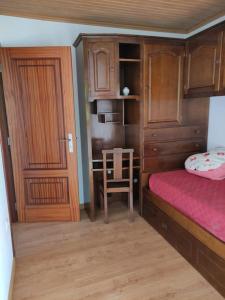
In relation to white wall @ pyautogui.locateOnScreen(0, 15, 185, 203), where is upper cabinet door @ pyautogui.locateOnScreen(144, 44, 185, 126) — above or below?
below

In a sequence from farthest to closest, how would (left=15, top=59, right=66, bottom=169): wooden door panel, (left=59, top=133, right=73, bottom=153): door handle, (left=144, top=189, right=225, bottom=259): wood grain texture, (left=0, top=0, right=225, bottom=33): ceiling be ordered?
(left=59, top=133, right=73, bottom=153): door handle
(left=15, top=59, right=66, bottom=169): wooden door panel
(left=0, top=0, right=225, bottom=33): ceiling
(left=144, top=189, right=225, bottom=259): wood grain texture

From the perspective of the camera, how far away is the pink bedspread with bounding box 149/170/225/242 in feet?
5.82

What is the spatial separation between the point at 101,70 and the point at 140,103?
1.99 feet

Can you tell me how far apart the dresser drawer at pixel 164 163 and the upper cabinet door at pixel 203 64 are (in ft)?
2.69

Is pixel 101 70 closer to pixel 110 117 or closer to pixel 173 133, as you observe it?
pixel 110 117

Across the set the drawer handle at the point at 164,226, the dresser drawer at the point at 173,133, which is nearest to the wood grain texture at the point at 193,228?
the drawer handle at the point at 164,226

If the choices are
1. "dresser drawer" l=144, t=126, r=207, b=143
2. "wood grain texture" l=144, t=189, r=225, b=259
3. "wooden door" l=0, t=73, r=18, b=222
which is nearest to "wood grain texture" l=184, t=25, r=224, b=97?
"dresser drawer" l=144, t=126, r=207, b=143

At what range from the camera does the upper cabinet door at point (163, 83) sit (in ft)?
8.66

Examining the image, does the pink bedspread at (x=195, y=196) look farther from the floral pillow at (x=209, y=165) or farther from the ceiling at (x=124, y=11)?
the ceiling at (x=124, y=11)

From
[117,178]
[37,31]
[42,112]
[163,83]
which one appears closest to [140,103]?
[163,83]

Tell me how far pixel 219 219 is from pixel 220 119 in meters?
1.55

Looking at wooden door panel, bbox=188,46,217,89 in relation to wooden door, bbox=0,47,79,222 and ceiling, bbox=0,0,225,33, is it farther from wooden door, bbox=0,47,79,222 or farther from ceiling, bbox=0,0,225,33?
wooden door, bbox=0,47,79,222

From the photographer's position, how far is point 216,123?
288 cm

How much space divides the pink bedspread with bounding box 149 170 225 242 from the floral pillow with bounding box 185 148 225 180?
6 centimetres
